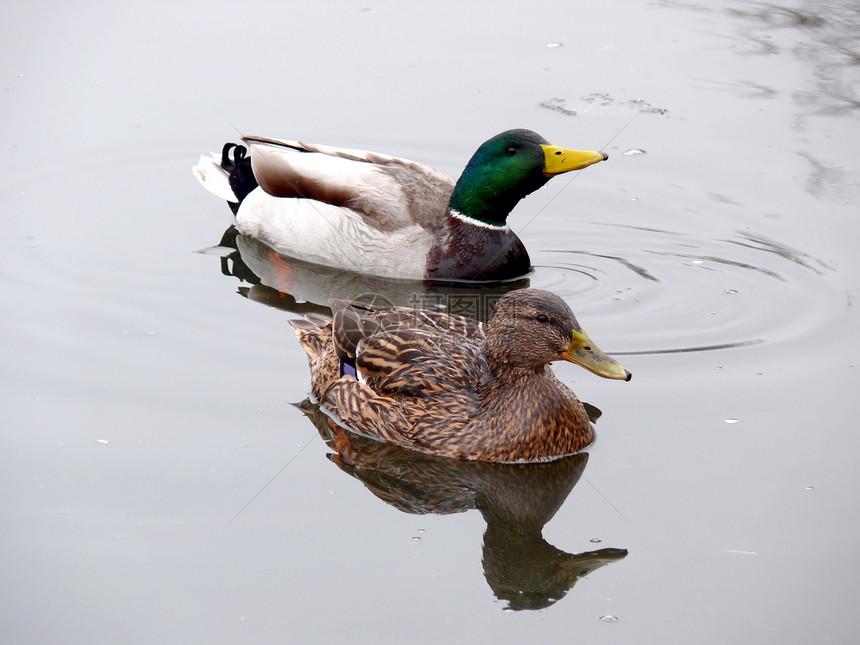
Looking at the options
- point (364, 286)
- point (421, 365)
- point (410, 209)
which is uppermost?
point (421, 365)

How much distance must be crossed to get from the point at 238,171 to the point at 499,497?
4478 mm

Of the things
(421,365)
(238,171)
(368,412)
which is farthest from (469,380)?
(238,171)

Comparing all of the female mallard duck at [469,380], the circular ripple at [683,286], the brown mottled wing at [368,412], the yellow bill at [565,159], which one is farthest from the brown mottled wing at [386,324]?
the yellow bill at [565,159]

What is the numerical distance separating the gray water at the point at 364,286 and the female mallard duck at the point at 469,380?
210 millimetres

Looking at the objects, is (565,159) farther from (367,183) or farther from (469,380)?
(469,380)

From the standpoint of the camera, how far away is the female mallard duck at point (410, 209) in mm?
8375

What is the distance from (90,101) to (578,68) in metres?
4.46

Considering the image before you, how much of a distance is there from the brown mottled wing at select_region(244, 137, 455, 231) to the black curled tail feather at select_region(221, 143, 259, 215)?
1.03 ft

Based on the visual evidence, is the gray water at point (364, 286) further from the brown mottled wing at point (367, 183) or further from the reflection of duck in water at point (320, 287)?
the brown mottled wing at point (367, 183)

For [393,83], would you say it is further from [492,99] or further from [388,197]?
[388,197]

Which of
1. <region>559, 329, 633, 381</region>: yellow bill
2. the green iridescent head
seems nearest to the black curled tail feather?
the green iridescent head

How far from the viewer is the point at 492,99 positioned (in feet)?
33.7

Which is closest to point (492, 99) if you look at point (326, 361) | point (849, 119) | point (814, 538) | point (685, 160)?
point (685, 160)

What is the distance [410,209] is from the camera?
8617 mm
